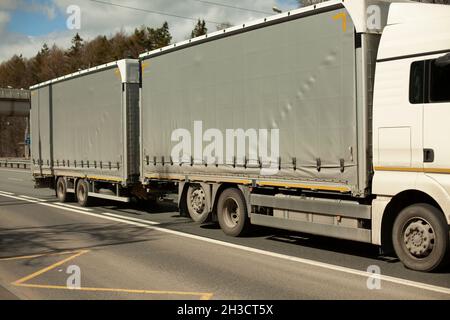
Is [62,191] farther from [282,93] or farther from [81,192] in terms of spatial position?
[282,93]

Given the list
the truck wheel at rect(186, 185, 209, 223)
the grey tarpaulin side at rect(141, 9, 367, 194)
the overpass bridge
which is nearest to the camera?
the grey tarpaulin side at rect(141, 9, 367, 194)

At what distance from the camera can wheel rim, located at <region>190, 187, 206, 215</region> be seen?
11.1 meters

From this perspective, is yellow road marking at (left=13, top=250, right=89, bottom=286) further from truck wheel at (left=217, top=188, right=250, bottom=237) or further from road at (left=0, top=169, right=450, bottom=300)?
truck wheel at (left=217, top=188, right=250, bottom=237)

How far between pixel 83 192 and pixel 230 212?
7.23 meters

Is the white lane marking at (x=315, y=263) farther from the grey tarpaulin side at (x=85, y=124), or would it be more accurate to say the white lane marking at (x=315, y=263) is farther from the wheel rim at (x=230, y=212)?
the grey tarpaulin side at (x=85, y=124)

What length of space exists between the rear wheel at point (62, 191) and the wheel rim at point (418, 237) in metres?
12.7

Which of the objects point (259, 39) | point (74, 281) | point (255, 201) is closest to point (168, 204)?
point (255, 201)

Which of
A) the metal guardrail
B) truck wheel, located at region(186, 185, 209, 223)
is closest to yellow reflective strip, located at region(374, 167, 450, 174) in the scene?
truck wheel, located at region(186, 185, 209, 223)

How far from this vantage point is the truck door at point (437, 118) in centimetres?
671

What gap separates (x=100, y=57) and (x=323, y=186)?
7950 centimetres

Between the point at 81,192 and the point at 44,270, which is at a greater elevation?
the point at 81,192

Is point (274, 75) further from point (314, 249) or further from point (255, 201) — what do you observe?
point (314, 249)

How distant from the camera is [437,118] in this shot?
6812 mm

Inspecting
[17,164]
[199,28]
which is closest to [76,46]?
[199,28]
